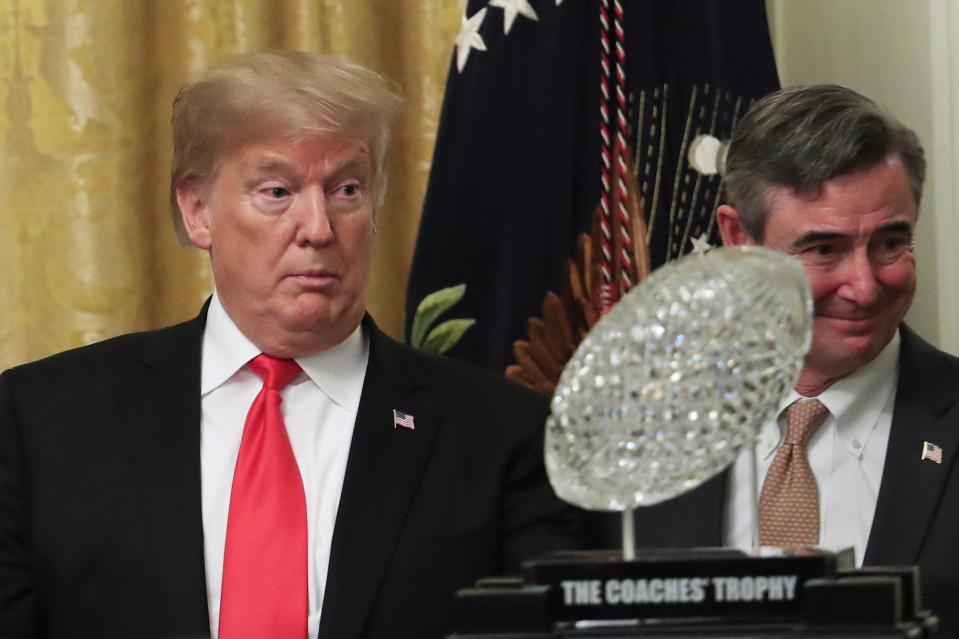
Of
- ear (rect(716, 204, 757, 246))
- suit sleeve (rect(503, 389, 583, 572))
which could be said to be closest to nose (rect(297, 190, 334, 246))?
suit sleeve (rect(503, 389, 583, 572))

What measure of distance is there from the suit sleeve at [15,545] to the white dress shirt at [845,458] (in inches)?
44.4

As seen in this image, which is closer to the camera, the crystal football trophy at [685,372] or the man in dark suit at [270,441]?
the crystal football trophy at [685,372]

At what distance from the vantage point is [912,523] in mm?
2236

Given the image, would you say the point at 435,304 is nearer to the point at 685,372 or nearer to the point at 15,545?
the point at 15,545

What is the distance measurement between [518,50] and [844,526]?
4.71 ft

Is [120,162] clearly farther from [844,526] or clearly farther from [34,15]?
[844,526]

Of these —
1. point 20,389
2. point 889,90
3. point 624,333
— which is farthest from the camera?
point 889,90

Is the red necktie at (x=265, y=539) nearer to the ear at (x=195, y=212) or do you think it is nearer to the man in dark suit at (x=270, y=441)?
the man in dark suit at (x=270, y=441)

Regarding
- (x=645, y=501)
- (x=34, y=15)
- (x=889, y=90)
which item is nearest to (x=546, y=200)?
(x=889, y=90)

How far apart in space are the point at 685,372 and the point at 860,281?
97 cm

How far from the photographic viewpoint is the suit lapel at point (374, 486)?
223 cm

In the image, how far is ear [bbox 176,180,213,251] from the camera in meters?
2.54

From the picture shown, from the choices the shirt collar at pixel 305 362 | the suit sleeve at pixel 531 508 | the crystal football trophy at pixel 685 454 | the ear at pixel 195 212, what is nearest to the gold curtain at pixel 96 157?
the ear at pixel 195 212

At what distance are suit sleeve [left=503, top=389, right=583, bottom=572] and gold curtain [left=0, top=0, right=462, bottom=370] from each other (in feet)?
4.59
